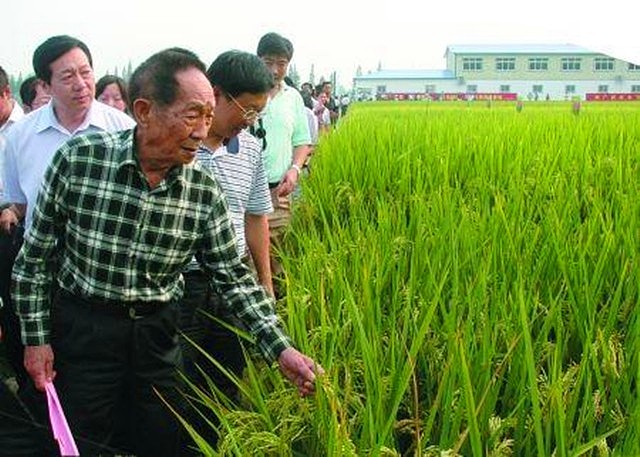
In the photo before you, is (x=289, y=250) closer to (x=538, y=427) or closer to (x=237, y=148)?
(x=237, y=148)

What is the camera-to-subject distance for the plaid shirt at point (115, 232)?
1781 mm

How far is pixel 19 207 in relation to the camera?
279 cm

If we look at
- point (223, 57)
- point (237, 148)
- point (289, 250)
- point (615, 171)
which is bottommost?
point (289, 250)

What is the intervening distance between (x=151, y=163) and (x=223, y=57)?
58 cm

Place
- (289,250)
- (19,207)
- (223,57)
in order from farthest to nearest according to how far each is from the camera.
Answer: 1. (289,250)
2. (19,207)
3. (223,57)

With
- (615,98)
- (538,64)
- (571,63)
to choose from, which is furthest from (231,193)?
(571,63)

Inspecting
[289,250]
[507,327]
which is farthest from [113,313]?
[289,250]

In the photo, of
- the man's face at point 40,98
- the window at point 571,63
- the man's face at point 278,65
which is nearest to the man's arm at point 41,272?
the man's face at point 278,65

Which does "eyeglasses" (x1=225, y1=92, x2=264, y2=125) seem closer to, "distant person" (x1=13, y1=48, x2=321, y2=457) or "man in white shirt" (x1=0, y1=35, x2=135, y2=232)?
"distant person" (x1=13, y1=48, x2=321, y2=457)

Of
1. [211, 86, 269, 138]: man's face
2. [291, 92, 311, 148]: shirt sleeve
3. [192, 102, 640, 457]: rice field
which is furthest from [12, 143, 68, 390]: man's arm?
[291, 92, 311, 148]: shirt sleeve

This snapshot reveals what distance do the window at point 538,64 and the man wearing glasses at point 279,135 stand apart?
61.7 metres

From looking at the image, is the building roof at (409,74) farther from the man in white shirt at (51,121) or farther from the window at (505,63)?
the man in white shirt at (51,121)

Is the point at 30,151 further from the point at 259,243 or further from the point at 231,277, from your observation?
the point at 231,277

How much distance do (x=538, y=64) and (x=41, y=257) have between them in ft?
212
